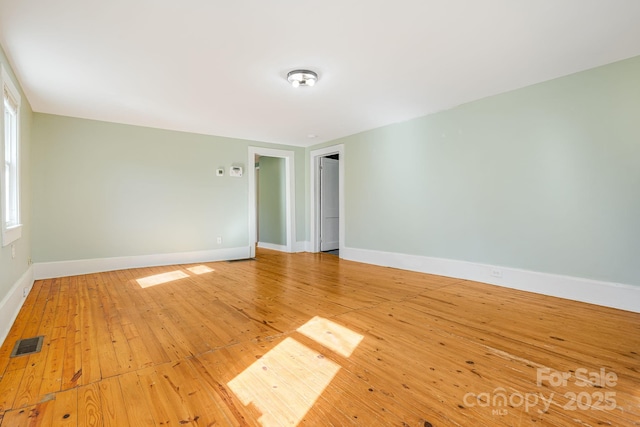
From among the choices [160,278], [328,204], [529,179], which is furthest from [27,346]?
[328,204]

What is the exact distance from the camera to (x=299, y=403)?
1.55 m

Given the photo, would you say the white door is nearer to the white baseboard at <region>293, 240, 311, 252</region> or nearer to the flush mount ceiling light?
the white baseboard at <region>293, 240, 311, 252</region>

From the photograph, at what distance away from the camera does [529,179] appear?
3.55 m

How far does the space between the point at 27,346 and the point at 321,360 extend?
2.17 meters

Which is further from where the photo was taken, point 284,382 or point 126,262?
point 126,262

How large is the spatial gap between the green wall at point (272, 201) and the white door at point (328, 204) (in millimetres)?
908

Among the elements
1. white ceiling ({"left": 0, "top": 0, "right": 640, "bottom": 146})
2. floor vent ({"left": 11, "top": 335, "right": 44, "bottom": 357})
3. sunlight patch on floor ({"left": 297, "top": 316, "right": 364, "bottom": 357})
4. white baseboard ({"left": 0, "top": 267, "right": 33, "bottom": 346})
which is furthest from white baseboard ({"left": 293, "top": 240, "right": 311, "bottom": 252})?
floor vent ({"left": 11, "top": 335, "right": 44, "bottom": 357})

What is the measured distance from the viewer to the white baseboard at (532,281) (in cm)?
294

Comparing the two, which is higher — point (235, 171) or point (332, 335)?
point (235, 171)

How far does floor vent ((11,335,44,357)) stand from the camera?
2120 mm

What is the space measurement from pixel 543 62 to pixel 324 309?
3243mm

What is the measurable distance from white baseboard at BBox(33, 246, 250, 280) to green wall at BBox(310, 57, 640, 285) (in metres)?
3.08

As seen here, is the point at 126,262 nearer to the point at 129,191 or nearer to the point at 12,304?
the point at 129,191

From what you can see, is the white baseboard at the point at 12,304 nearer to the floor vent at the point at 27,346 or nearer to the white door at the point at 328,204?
the floor vent at the point at 27,346
